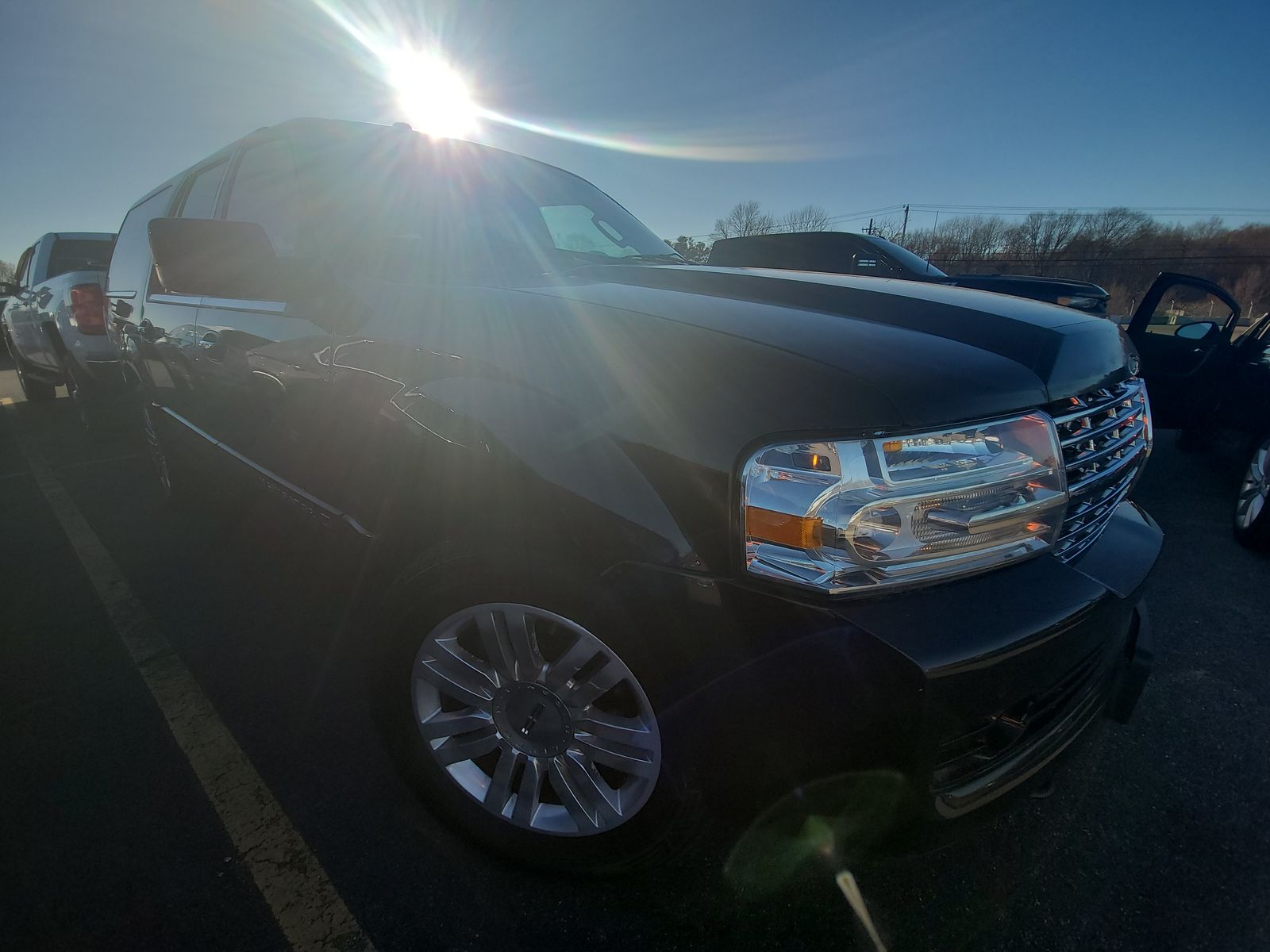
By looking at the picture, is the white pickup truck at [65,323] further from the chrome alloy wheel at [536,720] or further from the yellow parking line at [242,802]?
the chrome alloy wheel at [536,720]

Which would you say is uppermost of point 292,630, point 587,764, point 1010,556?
point 1010,556

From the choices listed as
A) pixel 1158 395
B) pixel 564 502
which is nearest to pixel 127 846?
pixel 564 502

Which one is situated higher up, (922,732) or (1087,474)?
(1087,474)

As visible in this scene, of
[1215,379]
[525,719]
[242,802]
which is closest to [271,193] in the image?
[242,802]

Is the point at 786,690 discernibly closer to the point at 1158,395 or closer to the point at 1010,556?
the point at 1010,556

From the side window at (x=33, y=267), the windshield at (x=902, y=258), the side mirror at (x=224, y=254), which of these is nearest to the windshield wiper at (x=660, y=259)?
the side mirror at (x=224, y=254)

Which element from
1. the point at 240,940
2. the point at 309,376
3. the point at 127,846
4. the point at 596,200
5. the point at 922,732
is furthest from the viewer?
the point at 596,200

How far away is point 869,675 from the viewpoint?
1.11 m

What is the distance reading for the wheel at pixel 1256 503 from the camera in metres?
3.45

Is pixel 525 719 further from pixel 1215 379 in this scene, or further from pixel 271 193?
pixel 1215 379

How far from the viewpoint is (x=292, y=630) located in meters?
2.82

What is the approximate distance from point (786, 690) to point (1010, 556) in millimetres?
528

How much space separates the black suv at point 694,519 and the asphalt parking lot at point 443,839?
20 cm

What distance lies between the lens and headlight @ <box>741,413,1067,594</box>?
3.68 feet
